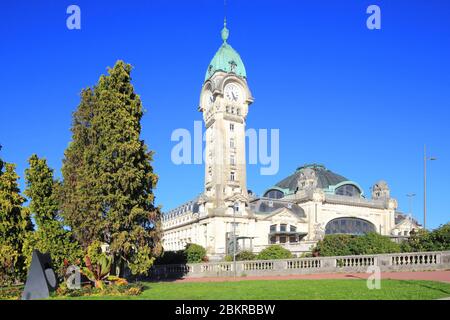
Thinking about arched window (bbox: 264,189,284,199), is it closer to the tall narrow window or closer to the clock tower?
the clock tower

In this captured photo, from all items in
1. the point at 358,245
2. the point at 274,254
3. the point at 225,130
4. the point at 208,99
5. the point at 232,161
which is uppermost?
the point at 208,99

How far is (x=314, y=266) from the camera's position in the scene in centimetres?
3384

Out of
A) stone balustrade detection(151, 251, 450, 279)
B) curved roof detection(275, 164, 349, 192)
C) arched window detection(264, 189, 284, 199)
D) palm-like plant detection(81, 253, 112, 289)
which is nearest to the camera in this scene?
palm-like plant detection(81, 253, 112, 289)

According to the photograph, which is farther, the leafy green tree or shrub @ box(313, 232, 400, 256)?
shrub @ box(313, 232, 400, 256)

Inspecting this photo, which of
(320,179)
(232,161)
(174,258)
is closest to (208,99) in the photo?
(232,161)

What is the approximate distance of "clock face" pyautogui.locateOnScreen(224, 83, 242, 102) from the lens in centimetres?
9200

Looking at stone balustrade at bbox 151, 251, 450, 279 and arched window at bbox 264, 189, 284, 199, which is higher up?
arched window at bbox 264, 189, 284, 199

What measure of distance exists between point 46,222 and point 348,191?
3236 inches

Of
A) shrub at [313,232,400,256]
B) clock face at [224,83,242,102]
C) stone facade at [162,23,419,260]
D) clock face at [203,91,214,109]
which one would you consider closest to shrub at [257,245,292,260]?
shrub at [313,232,400,256]

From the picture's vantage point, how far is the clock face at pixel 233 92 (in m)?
92.0

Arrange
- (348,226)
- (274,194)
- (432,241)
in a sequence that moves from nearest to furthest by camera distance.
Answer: (432,241), (348,226), (274,194)

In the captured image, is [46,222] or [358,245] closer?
[46,222]

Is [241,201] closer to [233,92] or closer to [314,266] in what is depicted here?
[233,92]

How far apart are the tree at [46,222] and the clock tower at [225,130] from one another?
186 feet
